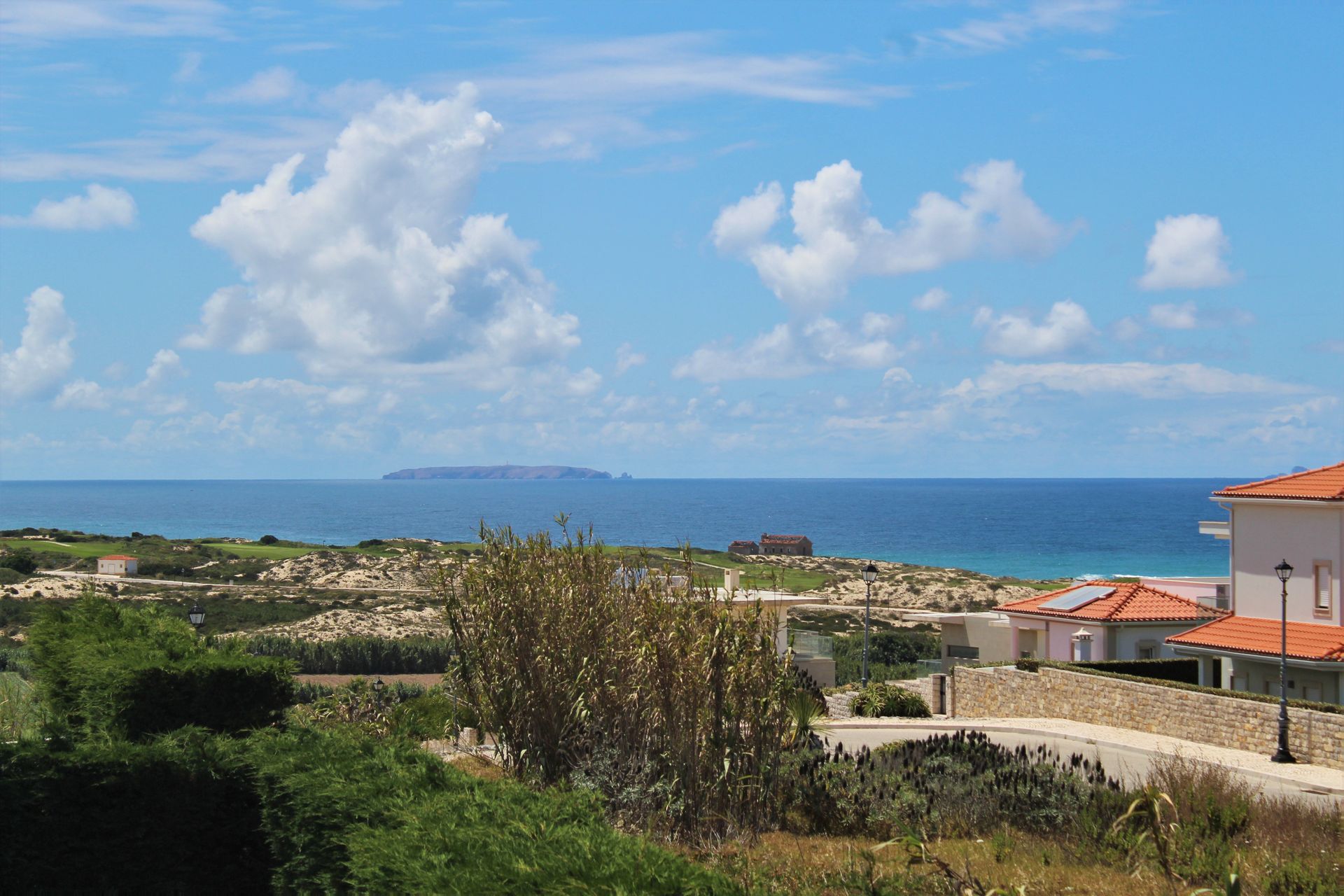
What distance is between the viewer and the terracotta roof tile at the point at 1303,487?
83.9 ft

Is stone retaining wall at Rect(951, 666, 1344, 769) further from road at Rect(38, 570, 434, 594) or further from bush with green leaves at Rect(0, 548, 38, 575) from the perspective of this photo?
bush with green leaves at Rect(0, 548, 38, 575)

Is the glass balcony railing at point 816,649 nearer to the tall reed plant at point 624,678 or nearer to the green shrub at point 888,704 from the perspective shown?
the green shrub at point 888,704

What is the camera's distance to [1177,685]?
2336 cm

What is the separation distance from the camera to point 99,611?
16906mm

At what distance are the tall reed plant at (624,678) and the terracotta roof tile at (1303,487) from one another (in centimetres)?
1811

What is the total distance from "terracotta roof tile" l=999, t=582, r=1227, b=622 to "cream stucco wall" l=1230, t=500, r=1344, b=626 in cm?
354

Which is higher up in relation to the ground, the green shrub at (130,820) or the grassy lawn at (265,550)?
the green shrub at (130,820)

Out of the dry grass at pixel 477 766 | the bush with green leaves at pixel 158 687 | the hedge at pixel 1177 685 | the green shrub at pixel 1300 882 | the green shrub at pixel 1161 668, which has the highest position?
the bush with green leaves at pixel 158 687

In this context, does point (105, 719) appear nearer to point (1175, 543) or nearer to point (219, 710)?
point (219, 710)

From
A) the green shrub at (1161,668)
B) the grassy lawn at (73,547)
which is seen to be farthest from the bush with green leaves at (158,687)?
the grassy lawn at (73,547)

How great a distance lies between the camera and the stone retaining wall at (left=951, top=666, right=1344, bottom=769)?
20.7m

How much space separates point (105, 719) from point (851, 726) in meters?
15.6

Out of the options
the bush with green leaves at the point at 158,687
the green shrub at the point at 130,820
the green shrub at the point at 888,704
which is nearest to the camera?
the green shrub at the point at 130,820

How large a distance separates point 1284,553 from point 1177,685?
547cm
